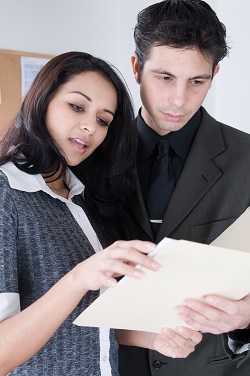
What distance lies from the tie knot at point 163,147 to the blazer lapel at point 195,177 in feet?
0.23

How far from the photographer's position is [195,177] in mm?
1422

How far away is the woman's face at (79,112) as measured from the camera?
121cm

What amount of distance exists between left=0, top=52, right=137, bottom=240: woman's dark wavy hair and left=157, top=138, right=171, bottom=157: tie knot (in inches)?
3.9

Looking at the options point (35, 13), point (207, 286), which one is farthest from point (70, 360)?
point (35, 13)

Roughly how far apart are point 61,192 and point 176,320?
0.45m

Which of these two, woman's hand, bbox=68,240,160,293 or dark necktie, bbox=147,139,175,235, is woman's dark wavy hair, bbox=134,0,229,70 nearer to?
dark necktie, bbox=147,139,175,235

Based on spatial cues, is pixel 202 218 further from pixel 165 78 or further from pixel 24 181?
pixel 24 181

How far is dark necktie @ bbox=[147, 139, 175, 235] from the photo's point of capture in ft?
4.69

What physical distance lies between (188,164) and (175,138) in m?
0.09

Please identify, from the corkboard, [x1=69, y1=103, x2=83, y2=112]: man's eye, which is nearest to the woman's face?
[x1=69, y1=103, x2=83, y2=112]: man's eye

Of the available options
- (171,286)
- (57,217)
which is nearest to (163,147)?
(57,217)

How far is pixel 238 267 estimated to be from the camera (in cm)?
83

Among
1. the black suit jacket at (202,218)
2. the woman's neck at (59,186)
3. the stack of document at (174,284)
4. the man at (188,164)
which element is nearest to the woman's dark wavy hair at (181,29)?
the man at (188,164)

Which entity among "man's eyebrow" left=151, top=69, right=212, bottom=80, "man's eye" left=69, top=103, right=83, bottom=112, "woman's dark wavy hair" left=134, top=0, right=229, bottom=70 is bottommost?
"man's eye" left=69, top=103, right=83, bottom=112
